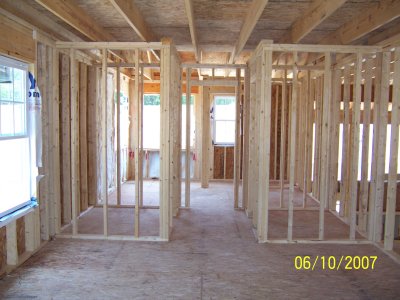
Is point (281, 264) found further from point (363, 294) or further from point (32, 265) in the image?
point (32, 265)

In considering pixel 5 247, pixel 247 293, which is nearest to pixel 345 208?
pixel 247 293

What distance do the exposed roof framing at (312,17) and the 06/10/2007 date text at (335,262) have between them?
2581 millimetres

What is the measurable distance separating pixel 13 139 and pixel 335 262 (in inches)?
138

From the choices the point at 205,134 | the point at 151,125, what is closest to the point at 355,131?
the point at 205,134

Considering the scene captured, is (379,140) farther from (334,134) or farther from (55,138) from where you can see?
(55,138)

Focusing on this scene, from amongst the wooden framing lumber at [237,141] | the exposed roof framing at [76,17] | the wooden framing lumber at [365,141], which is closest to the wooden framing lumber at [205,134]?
the wooden framing lumber at [237,141]

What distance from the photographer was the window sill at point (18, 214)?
341 cm

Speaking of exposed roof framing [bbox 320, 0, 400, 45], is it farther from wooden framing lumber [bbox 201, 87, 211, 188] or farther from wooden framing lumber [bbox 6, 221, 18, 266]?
wooden framing lumber [bbox 6, 221, 18, 266]

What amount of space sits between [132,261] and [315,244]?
2.22 m

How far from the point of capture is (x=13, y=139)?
143 inches

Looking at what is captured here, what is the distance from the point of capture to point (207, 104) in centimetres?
830

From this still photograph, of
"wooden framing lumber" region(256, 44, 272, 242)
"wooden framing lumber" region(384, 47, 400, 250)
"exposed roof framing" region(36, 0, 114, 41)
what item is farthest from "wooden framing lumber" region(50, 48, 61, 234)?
"wooden framing lumber" region(384, 47, 400, 250)

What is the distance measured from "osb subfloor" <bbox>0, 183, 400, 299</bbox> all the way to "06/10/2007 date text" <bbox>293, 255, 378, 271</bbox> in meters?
0.07

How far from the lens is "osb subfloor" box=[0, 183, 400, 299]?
3314 mm
